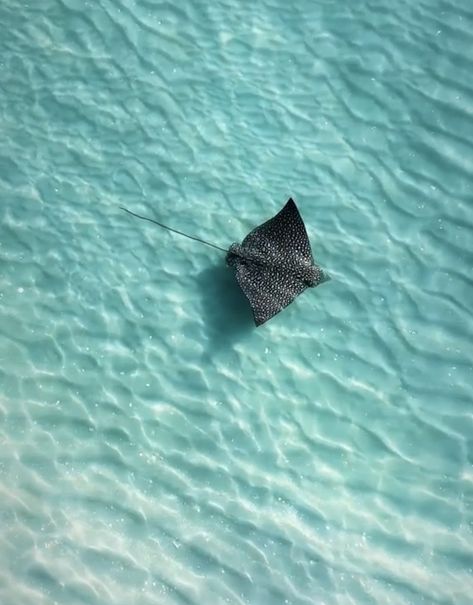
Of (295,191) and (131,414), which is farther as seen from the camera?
(295,191)

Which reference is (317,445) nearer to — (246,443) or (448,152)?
(246,443)

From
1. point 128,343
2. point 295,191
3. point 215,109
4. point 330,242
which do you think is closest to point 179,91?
point 215,109

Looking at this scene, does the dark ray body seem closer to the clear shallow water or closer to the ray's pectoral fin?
the ray's pectoral fin

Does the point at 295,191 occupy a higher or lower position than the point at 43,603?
higher

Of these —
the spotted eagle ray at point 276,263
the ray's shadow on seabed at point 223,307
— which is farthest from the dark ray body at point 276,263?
the ray's shadow on seabed at point 223,307

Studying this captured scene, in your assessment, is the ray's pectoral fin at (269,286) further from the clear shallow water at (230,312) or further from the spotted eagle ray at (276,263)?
the clear shallow water at (230,312)

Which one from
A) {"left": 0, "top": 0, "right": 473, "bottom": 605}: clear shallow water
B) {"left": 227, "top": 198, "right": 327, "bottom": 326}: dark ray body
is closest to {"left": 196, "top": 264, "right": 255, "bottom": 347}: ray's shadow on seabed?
{"left": 0, "top": 0, "right": 473, "bottom": 605}: clear shallow water
